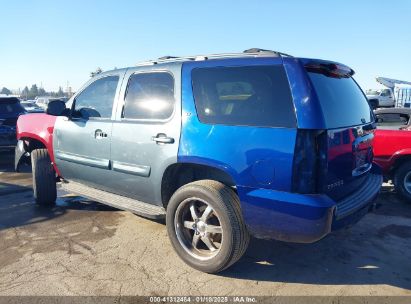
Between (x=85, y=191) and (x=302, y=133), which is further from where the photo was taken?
(x=85, y=191)

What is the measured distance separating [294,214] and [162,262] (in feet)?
4.95

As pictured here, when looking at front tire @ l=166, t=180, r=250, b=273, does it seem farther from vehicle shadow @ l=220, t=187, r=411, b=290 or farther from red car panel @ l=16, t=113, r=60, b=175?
red car panel @ l=16, t=113, r=60, b=175

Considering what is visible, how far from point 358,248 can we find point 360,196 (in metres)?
0.85

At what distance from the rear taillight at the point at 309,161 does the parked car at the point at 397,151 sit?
327cm

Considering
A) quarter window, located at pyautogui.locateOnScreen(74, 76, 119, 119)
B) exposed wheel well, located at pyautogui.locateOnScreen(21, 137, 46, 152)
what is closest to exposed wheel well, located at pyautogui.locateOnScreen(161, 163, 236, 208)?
quarter window, located at pyautogui.locateOnScreen(74, 76, 119, 119)

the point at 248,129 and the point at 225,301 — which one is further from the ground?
the point at 248,129

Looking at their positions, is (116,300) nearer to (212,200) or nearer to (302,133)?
(212,200)

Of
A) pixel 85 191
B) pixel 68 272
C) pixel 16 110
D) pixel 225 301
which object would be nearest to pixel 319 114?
pixel 225 301

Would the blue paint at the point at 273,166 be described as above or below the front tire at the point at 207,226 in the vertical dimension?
above

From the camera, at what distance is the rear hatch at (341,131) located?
279cm

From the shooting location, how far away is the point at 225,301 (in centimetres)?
285

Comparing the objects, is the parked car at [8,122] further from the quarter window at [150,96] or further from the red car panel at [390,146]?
the red car panel at [390,146]

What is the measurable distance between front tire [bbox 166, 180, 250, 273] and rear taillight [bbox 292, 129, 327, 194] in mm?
639

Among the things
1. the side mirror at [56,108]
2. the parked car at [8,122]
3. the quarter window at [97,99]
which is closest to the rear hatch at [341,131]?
the quarter window at [97,99]
